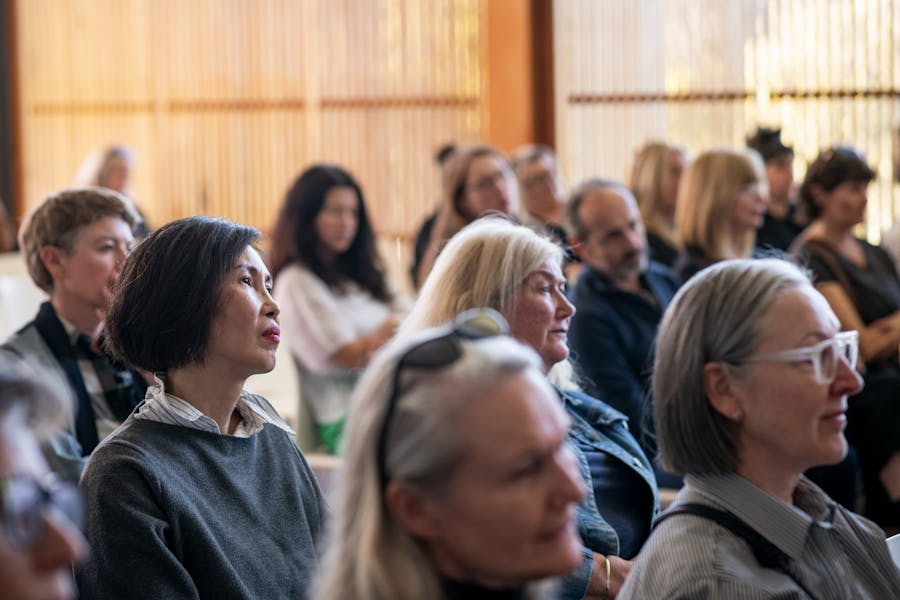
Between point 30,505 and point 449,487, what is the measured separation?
477 millimetres

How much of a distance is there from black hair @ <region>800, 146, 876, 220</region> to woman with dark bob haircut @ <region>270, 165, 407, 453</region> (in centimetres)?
192

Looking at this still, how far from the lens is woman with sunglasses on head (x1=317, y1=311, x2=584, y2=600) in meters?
1.47

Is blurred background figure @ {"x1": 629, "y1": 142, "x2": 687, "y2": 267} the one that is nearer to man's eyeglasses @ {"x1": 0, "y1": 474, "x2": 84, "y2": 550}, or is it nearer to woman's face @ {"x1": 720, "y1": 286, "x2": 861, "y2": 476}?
woman's face @ {"x1": 720, "y1": 286, "x2": 861, "y2": 476}

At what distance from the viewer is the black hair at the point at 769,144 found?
7.46 m

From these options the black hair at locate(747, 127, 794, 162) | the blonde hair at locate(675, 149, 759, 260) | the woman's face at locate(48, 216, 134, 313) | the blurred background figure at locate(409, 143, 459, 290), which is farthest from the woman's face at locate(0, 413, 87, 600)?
the black hair at locate(747, 127, 794, 162)

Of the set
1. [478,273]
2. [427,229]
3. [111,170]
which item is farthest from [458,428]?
[111,170]

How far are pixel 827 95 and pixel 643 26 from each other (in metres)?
1.21

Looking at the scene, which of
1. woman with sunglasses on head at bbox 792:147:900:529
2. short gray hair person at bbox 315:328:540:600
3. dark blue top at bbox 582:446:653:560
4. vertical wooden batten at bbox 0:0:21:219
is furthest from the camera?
vertical wooden batten at bbox 0:0:21:219

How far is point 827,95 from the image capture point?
25.3 feet

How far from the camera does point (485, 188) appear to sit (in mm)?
6246

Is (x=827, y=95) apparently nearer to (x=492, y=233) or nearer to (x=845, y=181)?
(x=845, y=181)

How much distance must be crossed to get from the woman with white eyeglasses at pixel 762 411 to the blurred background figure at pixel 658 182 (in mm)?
4151

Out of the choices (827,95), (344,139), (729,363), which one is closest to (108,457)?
(729,363)

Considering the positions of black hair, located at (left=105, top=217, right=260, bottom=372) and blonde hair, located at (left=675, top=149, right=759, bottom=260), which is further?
blonde hair, located at (left=675, top=149, right=759, bottom=260)
